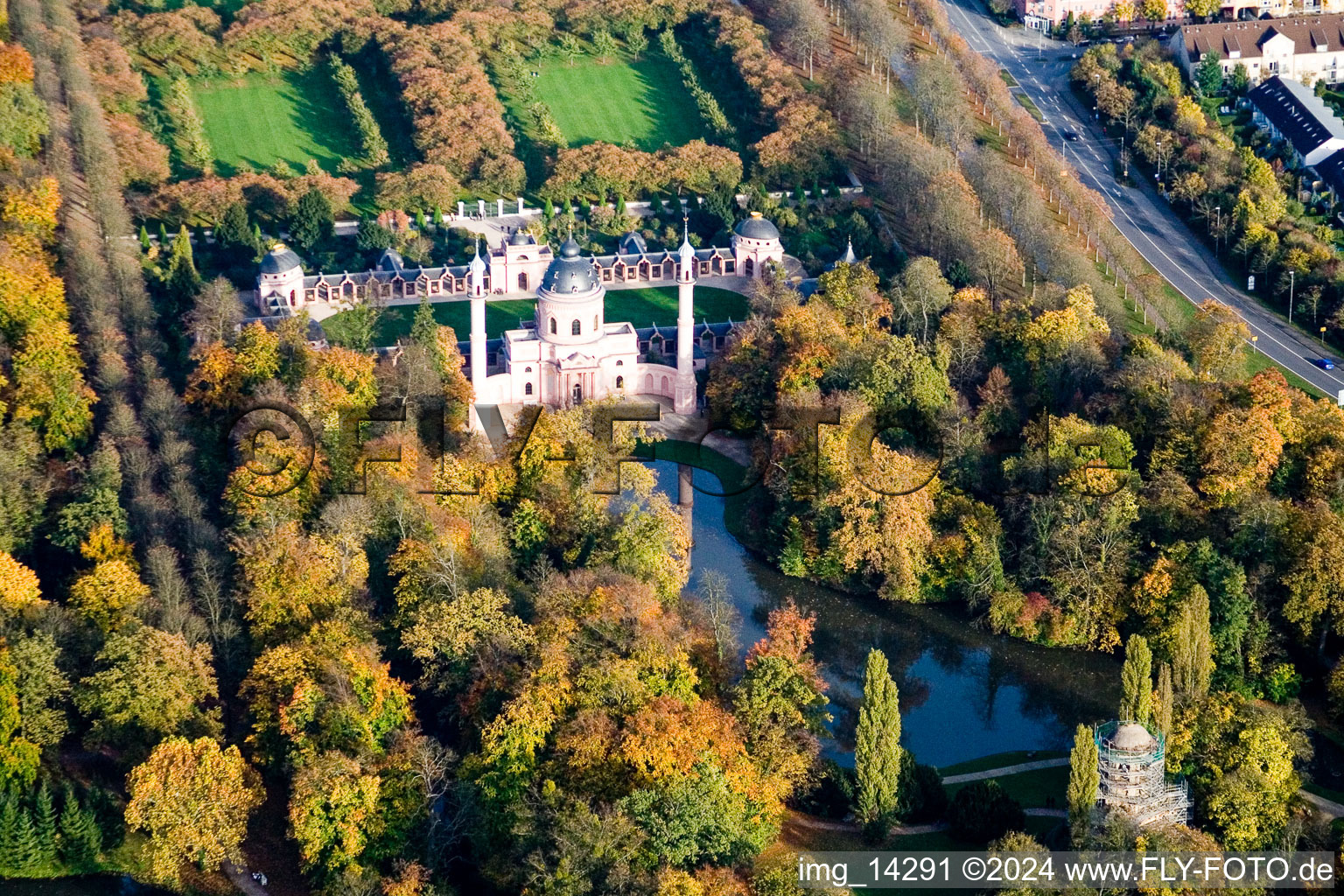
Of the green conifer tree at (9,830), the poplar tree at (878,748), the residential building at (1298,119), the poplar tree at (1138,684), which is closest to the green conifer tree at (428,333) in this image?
the green conifer tree at (9,830)

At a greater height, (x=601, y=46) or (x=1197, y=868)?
(x=601, y=46)

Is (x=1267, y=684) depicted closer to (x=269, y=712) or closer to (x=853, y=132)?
(x=269, y=712)

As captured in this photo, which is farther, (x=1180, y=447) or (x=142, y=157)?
(x=142, y=157)

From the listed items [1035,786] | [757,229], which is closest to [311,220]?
[757,229]

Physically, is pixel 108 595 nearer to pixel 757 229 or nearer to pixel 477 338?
pixel 477 338

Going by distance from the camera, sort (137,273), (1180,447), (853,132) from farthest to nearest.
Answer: (853,132), (137,273), (1180,447)

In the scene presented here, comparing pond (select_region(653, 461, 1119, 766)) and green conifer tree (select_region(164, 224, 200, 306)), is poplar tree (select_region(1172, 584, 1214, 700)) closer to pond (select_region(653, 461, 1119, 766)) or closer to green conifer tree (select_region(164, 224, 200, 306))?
pond (select_region(653, 461, 1119, 766))

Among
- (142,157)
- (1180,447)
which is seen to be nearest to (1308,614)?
(1180,447)
